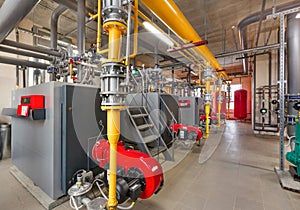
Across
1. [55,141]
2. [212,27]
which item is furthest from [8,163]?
[212,27]

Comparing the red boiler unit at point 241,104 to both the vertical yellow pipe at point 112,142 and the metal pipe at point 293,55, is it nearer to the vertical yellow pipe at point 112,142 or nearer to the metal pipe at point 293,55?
the metal pipe at point 293,55

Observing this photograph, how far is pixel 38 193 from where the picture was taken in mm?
1823

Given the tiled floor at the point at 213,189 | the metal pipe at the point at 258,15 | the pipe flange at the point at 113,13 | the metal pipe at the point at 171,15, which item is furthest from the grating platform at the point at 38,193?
the metal pipe at the point at 258,15

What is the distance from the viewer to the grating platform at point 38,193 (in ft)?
→ 5.35

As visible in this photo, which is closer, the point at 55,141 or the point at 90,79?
the point at 55,141

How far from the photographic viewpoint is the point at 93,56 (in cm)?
200

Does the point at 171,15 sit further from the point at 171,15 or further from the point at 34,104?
the point at 34,104

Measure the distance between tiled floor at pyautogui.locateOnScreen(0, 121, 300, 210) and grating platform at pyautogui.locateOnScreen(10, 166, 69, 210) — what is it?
0.05 m

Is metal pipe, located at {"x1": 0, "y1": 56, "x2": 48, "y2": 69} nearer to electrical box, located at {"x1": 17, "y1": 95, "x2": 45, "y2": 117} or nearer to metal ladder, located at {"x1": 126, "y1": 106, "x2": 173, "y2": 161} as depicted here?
electrical box, located at {"x1": 17, "y1": 95, "x2": 45, "y2": 117}

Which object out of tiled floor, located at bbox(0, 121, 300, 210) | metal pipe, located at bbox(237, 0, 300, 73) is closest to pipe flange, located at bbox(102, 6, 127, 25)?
tiled floor, located at bbox(0, 121, 300, 210)

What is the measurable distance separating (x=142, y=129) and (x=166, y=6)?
187cm

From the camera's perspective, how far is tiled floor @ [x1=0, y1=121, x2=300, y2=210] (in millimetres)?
1661

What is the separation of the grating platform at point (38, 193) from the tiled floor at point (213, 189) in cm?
5

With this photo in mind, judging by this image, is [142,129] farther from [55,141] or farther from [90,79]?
[55,141]
